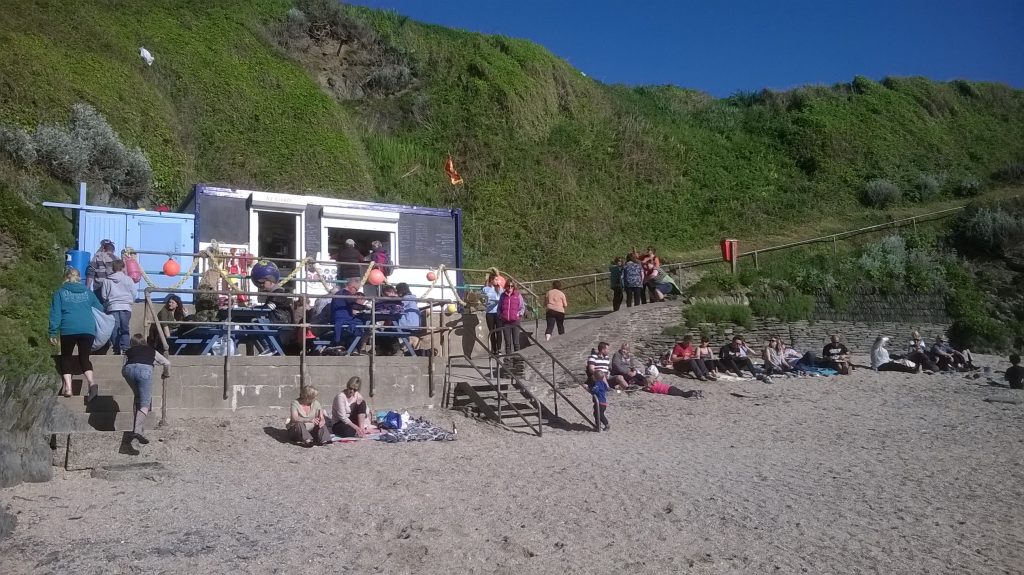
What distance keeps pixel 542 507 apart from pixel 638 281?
1119cm

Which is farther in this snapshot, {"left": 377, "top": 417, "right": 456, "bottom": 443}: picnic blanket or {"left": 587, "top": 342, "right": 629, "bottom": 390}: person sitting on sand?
{"left": 587, "top": 342, "right": 629, "bottom": 390}: person sitting on sand

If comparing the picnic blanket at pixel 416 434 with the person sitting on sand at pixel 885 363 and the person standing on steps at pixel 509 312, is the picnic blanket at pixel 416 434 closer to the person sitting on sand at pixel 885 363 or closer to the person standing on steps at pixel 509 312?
the person standing on steps at pixel 509 312

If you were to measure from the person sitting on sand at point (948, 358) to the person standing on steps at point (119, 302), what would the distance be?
1614 cm

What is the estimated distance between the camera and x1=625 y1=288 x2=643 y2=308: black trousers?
61.7 feet

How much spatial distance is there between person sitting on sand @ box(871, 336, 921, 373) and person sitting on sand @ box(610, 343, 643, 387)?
6327mm

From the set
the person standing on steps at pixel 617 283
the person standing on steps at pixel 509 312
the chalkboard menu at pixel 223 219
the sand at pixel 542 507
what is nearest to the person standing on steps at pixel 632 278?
the person standing on steps at pixel 617 283

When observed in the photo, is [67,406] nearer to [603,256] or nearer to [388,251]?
[388,251]

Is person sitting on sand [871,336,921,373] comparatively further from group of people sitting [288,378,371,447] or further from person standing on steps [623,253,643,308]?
group of people sitting [288,378,371,447]

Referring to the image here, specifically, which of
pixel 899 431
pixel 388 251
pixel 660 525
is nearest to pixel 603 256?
pixel 388 251

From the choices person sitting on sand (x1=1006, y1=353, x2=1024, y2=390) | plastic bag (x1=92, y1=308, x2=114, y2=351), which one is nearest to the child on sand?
plastic bag (x1=92, y1=308, x2=114, y2=351)

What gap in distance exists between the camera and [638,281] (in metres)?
18.7

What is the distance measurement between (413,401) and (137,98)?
14348 mm

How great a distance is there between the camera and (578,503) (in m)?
8.20

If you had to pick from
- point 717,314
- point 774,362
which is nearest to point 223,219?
point 717,314
